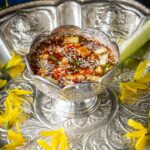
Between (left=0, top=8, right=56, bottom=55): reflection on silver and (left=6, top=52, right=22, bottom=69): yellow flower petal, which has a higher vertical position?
(left=0, top=8, right=56, bottom=55): reflection on silver

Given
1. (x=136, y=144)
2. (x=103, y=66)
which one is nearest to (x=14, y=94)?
(x=103, y=66)

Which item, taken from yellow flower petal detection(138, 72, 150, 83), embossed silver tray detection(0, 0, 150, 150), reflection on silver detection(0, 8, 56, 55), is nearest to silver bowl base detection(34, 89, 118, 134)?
embossed silver tray detection(0, 0, 150, 150)

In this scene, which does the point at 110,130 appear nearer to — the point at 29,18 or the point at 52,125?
the point at 52,125

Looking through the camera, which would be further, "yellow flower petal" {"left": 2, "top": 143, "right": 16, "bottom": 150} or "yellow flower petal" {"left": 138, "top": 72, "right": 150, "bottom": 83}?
"yellow flower petal" {"left": 138, "top": 72, "right": 150, "bottom": 83}

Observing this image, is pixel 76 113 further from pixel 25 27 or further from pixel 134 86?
pixel 25 27

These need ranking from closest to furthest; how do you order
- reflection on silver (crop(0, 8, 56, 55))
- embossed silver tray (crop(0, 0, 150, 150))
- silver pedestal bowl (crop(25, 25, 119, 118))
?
silver pedestal bowl (crop(25, 25, 119, 118)), embossed silver tray (crop(0, 0, 150, 150)), reflection on silver (crop(0, 8, 56, 55))

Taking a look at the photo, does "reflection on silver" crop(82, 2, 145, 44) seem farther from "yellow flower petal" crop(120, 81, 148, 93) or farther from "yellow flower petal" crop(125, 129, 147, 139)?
"yellow flower petal" crop(125, 129, 147, 139)

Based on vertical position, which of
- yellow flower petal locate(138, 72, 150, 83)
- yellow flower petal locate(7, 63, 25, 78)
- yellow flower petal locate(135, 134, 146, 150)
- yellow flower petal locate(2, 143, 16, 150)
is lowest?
yellow flower petal locate(135, 134, 146, 150)
